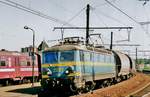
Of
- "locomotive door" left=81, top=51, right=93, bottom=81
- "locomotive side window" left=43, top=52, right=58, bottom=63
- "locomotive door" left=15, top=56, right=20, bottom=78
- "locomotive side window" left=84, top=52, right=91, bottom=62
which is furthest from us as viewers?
"locomotive door" left=15, top=56, right=20, bottom=78

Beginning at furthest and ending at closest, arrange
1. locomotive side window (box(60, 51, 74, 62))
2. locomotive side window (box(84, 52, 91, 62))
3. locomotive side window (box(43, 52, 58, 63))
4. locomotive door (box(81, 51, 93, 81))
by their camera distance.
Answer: locomotive side window (box(84, 52, 91, 62))
locomotive door (box(81, 51, 93, 81))
locomotive side window (box(43, 52, 58, 63))
locomotive side window (box(60, 51, 74, 62))

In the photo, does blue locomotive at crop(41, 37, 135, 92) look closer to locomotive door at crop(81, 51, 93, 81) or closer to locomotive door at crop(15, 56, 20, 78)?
locomotive door at crop(81, 51, 93, 81)

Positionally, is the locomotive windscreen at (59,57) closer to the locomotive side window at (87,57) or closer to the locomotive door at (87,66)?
the locomotive door at (87,66)

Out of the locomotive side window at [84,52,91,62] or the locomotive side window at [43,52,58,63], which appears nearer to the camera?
the locomotive side window at [43,52,58,63]

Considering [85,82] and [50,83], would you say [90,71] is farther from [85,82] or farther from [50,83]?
[50,83]

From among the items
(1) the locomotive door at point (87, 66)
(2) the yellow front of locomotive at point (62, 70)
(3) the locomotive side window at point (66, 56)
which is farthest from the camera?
(1) the locomotive door at point (87, 66)

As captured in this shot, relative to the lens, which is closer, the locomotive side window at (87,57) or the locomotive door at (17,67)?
the locomotive side window at (87,57)

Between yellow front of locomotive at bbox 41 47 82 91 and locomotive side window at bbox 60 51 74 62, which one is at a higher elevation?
locomotive side window at bbox 60 51 74 62

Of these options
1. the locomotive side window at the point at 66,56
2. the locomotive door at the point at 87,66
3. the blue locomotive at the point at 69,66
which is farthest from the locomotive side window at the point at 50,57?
the locomotive door at the point at 87,66

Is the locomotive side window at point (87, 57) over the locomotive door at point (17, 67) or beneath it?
over

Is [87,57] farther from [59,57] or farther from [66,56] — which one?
[59,57]

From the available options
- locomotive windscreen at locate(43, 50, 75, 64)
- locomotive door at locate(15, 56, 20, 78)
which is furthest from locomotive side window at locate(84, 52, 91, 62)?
locomotive door at locate(15, 56, 20, 78)

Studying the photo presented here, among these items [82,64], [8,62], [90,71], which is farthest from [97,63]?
[8,62]

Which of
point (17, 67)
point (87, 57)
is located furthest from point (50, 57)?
point (17, 67)
